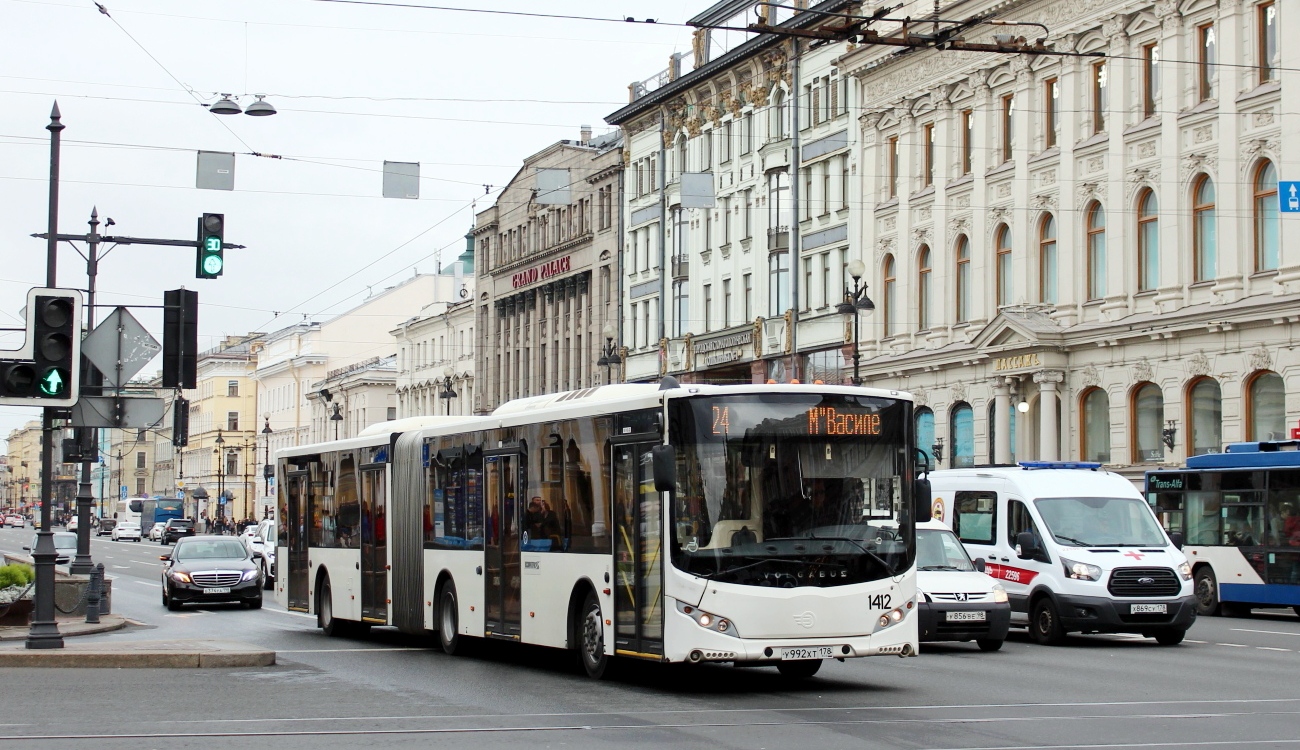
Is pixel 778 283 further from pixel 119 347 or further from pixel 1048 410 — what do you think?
pixel 119 347

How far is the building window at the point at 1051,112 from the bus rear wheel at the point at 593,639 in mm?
30527

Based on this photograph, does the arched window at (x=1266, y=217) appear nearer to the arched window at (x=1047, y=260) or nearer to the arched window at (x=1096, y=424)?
the arched window at (x=1096, y=424)

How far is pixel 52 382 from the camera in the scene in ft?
60.5

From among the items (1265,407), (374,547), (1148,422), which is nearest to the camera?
(374,547)

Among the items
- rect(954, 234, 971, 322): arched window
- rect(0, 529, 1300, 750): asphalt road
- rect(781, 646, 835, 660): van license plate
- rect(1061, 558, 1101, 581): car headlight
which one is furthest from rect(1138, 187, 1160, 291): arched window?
rect(781, 646, 835, 660): van license plate

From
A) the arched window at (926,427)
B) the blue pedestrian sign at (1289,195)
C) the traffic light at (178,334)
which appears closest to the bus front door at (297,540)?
the traffic light at (178,334)

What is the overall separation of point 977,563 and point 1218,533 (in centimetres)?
1071

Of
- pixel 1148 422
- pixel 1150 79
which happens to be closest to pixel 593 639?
pixel 1148 422

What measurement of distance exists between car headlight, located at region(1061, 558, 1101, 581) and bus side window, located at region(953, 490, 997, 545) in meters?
2.10

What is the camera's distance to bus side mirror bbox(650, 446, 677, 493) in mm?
15133

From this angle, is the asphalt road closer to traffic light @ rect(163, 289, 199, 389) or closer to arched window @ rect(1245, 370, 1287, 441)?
traffic light @ rect(163, 289, 199, 389)

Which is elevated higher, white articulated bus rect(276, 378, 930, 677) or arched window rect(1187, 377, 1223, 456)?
arched window rect(1187, 377, 1223, 456)

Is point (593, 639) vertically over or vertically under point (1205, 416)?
under

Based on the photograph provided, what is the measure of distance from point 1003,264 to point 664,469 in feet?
113
